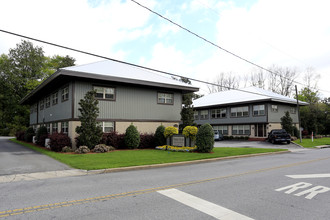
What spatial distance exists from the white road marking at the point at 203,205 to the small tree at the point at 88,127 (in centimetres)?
1142

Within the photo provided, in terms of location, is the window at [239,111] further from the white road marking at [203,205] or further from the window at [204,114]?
the white road marking at [203,205]

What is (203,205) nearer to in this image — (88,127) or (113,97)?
(88,127)

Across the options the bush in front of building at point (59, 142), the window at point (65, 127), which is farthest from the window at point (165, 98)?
the bush in front of building at point (59, 142)

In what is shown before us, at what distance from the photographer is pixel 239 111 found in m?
38.2

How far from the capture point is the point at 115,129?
790 inches

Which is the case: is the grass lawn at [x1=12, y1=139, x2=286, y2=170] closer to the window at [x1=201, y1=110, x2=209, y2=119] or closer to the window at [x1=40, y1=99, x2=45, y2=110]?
the window at [x1=40, y1=99, x2=45, y2=110]

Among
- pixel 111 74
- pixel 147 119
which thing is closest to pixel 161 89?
pixel 147 119

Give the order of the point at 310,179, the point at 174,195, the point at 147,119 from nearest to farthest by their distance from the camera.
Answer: the point at 174,195 < the point at 310,179 < the point at 147,119

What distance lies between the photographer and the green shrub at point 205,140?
1664cm

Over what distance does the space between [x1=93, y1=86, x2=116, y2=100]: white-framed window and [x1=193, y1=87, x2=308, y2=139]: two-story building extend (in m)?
20.0

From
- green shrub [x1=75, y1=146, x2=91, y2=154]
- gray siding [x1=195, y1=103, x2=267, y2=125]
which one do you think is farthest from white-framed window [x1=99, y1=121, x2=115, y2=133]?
gray siding [x1=195, y1=103, x2=267, y2=125]

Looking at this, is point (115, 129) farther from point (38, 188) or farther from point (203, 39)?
point (38, 188)

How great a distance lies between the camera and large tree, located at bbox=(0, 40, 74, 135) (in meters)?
50.1

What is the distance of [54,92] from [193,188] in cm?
2041
